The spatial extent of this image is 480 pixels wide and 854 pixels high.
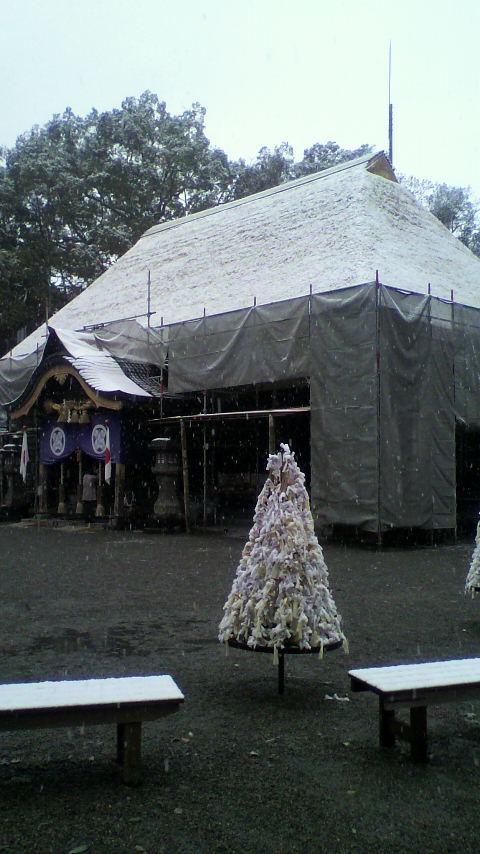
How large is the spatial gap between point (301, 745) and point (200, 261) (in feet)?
57.4

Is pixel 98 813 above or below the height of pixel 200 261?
below

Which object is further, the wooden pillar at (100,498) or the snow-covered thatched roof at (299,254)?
the wooden pillar at (100,498)

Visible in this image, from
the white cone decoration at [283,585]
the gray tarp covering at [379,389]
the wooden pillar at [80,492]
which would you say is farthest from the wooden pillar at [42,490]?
the white cone decoration at [283,585]

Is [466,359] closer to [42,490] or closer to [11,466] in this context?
[42,490]

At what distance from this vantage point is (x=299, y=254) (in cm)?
1688

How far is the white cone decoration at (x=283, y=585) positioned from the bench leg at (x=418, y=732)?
0.91 metres

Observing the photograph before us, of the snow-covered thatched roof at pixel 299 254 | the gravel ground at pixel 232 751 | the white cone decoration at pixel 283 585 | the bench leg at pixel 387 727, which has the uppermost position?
the snow-covered thatched roof at pixel 299 254

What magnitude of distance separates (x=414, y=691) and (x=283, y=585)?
116 centimetres

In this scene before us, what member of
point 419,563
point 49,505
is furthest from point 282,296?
point 49,505

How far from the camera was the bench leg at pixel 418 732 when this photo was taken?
3580mm

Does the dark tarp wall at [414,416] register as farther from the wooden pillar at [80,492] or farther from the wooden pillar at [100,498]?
the wooden pillar at [80,492]

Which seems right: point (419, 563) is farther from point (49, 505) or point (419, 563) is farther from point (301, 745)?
point (49, 505)

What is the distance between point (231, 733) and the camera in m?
3.97

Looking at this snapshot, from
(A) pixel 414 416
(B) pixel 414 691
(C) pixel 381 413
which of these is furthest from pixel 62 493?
(B) pixel 414 691
